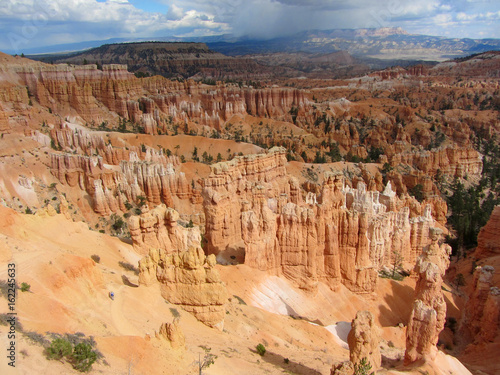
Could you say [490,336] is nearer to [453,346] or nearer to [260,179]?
[453,346]

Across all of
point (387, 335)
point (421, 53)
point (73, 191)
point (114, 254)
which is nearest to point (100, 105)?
point (73, 191)

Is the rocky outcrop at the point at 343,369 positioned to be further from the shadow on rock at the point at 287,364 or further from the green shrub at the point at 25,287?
the green shrub at the point at 25,287

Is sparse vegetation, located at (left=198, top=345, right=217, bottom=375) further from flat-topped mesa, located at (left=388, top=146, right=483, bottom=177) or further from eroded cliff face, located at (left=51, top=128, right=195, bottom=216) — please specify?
flat-topped mesa, located at (left=388, top=146, right=483, bottom=177)

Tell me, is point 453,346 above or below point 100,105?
below

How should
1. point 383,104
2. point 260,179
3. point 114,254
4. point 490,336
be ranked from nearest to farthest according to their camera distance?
point 114,254
point 490,336
point 260,179
point 383,104

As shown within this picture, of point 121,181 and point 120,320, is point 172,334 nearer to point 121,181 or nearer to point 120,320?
point 120,320
